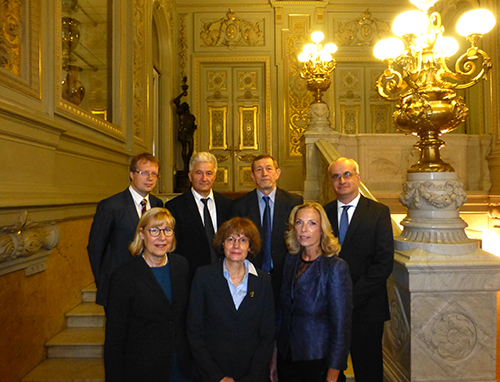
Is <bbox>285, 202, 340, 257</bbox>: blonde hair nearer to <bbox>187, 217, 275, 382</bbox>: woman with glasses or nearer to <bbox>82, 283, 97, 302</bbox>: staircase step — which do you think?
<bbox>187, 217, 275, 382</bbox>: woman with glasses

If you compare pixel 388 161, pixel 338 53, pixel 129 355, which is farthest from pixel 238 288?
pixel 338 53

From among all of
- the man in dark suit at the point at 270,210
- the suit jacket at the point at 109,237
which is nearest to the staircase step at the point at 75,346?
the suit jacket at the point at 109,237

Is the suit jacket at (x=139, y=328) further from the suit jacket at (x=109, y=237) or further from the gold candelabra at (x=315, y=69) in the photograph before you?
the gold candelabra at (x=315, y=69)

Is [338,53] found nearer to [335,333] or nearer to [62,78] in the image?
[62,78]

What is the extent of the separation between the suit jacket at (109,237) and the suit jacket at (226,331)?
73 cm

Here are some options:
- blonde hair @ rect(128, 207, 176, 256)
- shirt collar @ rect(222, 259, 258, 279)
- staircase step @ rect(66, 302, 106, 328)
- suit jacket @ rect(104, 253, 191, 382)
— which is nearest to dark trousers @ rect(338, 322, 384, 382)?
shirt collar @ rect(222, 259, 258, 279)

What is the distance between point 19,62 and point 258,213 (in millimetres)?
1978

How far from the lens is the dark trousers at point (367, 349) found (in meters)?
2.25

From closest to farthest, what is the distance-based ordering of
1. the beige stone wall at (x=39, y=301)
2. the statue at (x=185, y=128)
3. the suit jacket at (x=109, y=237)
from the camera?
the suit jacket at (x=109, y=237)
the beige stone wall at (x=39, y=301)
the statue at (x=185, y=128)

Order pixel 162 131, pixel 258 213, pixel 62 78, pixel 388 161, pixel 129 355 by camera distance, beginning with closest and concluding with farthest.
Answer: pixel 129 355, pixel 258 213, pixel 62 78, pixel 388 161, pixel 162 131

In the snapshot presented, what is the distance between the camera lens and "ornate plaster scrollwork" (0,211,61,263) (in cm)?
233

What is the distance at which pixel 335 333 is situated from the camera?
5.94ft

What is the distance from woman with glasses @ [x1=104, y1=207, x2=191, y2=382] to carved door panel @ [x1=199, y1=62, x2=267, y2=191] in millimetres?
7763

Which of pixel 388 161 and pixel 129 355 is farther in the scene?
pixel 388 161
